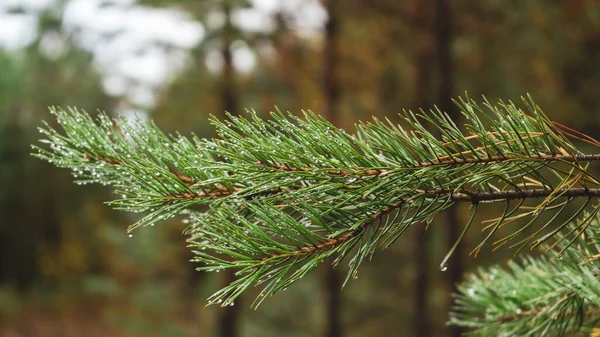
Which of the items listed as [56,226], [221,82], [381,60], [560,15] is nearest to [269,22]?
[221,82]

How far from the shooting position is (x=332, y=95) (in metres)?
A: 7.66

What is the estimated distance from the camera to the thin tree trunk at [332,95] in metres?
7.43

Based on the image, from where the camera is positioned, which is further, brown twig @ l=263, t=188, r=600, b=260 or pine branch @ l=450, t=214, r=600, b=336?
pine branch @ l=450, t=214, r=600, b=336

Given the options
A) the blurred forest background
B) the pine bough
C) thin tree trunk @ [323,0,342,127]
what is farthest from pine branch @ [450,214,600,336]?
thin tree trunk @ [323,0,342,127]

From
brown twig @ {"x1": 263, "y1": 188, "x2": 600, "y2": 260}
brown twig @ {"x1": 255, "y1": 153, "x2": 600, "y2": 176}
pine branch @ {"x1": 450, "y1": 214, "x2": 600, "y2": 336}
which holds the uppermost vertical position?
brown twig @ {"x1": 255, "y1": 153, "x2": 600, "y2": 176}

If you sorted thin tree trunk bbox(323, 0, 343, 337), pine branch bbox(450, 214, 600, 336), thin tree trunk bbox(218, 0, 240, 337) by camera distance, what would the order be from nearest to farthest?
pine branch bbox(450, 214, 600, 336)
thin tree trunk bbox(323, 0, 343, 337)
thin tree trunk bbox(218, 0, 240, 337)

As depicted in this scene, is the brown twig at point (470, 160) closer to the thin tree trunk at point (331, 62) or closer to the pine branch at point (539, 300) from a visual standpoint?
the pine branch at point (539, 300)

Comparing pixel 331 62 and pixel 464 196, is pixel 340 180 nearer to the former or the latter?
pixel 464 196

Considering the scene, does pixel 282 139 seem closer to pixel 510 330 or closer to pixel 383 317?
pixel 510 330

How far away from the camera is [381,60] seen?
8945mm

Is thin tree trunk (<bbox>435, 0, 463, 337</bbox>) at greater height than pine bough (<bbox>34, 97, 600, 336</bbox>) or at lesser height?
greater

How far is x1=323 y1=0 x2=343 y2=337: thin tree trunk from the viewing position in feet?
24.4

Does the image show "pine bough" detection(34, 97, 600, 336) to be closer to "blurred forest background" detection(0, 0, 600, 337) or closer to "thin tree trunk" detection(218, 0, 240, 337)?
"blurred forest background" detection(0, 0, 600, 337)

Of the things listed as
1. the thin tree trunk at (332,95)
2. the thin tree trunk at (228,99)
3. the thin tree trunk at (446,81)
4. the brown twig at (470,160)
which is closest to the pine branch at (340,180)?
the brown twig at (470,160)
